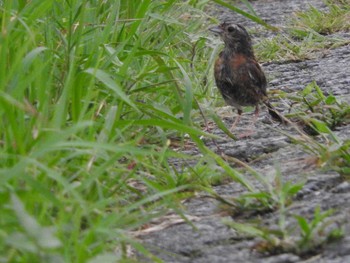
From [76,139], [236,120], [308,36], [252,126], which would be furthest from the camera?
[308,36]

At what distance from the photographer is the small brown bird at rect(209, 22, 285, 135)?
5273mm

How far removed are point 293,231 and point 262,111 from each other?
8.33 feet

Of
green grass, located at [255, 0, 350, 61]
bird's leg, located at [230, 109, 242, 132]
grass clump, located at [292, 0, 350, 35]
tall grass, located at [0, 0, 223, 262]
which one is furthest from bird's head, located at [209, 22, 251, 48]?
grass clump, located at [292, 0, 350, 35]

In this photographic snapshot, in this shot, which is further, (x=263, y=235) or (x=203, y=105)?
(x=203, y=105)

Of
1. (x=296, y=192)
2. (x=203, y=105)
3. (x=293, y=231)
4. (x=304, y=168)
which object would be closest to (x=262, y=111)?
(x=203, y=105)

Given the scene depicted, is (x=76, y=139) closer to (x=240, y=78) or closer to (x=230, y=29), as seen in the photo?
(x=240, y=78)

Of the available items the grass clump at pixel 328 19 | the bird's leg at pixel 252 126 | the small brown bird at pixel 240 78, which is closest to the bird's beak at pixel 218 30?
the small brown bird at pixel 240 78

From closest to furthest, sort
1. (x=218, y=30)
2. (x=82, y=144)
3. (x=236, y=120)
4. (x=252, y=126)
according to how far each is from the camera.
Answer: (x=82, y=144) < (x=252, y=126) < (x=236, y=120) < (x=218, y=30)

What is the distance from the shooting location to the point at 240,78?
5.36 meters

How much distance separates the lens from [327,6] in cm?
828

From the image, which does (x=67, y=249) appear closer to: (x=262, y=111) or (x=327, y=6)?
(x=262, y=111)

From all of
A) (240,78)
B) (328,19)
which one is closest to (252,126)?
(240,78)

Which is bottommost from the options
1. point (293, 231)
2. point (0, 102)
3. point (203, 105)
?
point (203, 105)

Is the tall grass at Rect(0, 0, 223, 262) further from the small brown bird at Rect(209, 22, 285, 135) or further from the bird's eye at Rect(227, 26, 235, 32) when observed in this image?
the bird's eye at Rect(227, 26, 235, 32)
